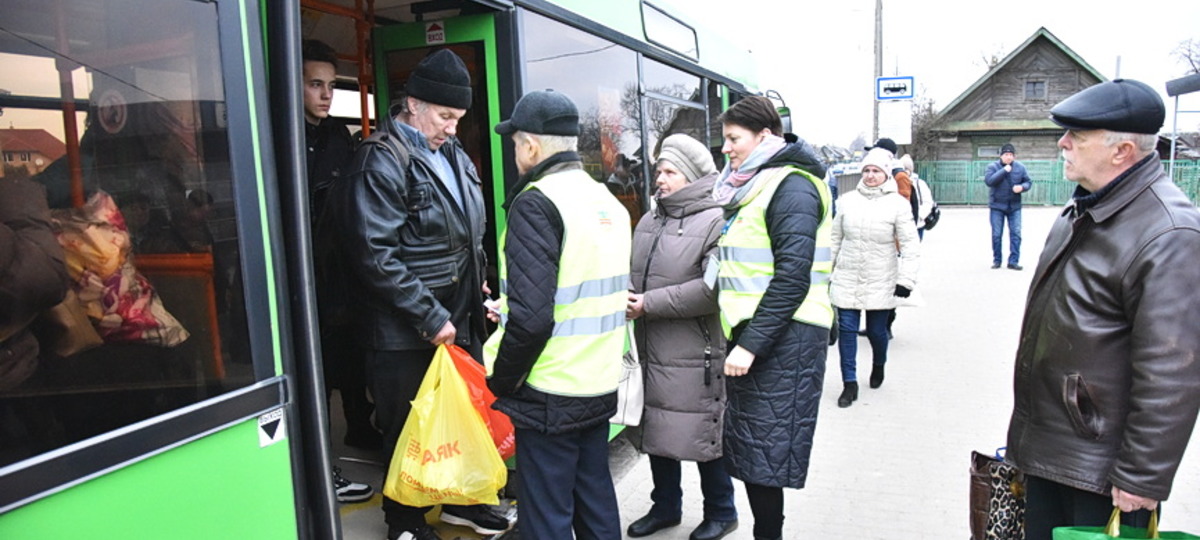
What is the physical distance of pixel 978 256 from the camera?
15.5 meters

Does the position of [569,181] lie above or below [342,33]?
below

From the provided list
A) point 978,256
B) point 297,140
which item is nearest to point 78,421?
point 297,140

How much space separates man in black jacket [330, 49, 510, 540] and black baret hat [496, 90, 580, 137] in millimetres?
Result: 656

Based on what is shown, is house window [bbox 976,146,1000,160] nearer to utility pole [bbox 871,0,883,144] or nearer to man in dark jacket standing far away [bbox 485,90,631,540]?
utility pole [bbox 871,0,883,144]

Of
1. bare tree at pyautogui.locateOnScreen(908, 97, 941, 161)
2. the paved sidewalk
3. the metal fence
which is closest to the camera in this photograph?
the paved sidewalk

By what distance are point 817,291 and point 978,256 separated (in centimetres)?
1358

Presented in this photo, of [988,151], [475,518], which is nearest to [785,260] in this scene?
[475,518]

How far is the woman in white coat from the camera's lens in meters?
6.15

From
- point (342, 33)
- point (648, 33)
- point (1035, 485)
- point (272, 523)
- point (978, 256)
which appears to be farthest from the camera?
point (978, 256)

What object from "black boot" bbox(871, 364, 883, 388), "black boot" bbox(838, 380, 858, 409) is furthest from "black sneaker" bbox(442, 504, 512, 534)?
"black boot" bbox(871, 364, 883, 388)

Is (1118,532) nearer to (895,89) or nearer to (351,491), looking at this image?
(351,491)

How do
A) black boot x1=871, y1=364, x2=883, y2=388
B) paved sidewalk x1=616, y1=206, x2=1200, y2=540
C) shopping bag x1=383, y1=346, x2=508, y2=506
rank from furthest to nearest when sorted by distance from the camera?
black boot x1=871, y1=364, x2=883, y2=388, paved sidewalk x1=616, y1=206, x2=1200, y2=540, shopping bag x1=383, y1=346, x2=508, y2=506

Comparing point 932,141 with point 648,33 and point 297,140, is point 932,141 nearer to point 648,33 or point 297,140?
point 648,33

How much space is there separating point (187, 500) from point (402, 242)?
144 cm
